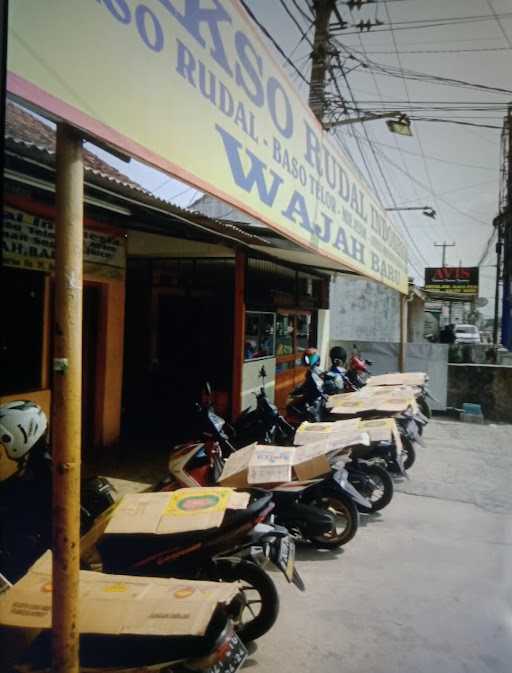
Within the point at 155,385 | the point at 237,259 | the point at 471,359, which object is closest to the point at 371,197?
the point at 237,259

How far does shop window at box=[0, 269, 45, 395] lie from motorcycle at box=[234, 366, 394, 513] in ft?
6.80

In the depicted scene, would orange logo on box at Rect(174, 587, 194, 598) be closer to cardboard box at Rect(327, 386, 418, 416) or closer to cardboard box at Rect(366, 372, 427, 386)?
cardboard box at Rect(327, 386, 418, 416)

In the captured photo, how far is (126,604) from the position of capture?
6.32 ft

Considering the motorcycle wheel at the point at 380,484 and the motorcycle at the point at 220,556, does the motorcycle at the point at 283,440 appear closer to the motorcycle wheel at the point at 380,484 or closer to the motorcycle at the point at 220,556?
the motorcycle wheel at the point at 380,484

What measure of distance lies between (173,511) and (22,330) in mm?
2617

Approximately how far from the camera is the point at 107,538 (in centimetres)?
236

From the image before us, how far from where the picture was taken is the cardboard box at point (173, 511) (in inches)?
91.7

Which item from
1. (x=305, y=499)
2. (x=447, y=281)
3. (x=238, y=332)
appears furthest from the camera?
(x=447, y=281)

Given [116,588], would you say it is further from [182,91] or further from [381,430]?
[381,430]

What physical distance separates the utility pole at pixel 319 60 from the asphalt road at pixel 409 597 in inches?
173

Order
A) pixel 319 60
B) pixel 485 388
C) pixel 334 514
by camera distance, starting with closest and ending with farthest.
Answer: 1. pixel 334 514
2. pixel 319 60
3. pixel 485 388

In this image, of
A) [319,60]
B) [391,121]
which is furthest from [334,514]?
[319,60]

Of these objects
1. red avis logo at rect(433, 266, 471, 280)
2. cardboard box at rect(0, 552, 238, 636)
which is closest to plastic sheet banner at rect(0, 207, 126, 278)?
cardboard box at rect(0, 552, 238, 636)

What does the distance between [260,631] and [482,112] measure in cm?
360
